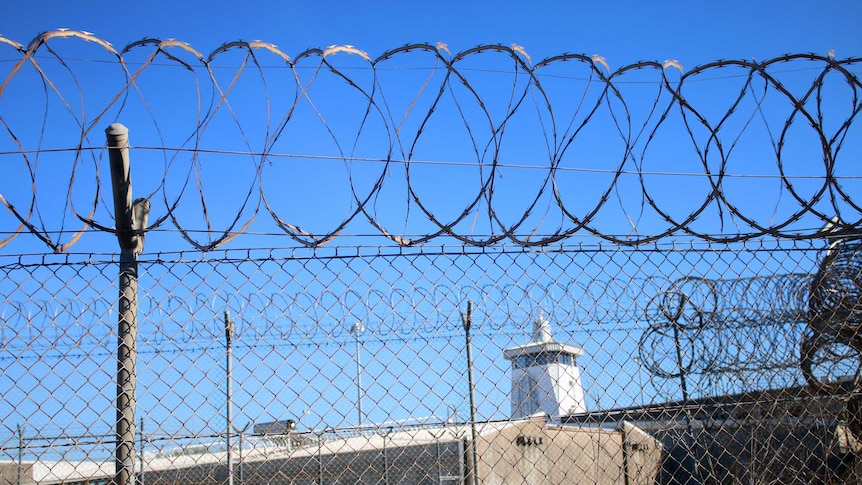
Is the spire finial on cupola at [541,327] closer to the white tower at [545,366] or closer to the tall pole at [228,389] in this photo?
the white tower at [545,366]

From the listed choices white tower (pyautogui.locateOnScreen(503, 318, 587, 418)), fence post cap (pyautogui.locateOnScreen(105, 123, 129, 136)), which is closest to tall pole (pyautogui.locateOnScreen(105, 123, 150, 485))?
fence post cap (pyautogui.locateOnScreen(105, 123, 129, 136))

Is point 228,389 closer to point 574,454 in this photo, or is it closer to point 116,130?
point 116,130

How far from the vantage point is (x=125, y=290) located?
3000 mm

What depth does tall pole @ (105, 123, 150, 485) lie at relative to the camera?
9.23 feet

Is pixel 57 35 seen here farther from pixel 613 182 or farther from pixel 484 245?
pixel 613 182

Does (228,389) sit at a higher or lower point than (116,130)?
lower

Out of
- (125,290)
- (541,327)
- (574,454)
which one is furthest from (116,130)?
(574,454)

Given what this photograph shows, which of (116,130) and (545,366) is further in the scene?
(545,366)

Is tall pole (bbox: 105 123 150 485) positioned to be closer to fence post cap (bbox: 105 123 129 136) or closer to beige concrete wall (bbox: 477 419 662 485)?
fence post cap (bbox: 105 123 129 136)

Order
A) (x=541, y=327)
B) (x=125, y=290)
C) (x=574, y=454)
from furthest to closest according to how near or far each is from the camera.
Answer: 1. (x=574, y=454)
2. (x=541, y=327)
3. (x=125, y=290)

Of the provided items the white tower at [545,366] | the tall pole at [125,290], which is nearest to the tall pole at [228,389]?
the tall pole at [125,290]

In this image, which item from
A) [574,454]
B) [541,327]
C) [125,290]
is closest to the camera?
[125,290]

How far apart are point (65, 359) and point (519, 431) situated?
6.47 meters

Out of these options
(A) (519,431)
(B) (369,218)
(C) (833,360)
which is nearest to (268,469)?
(A) (519,431)
